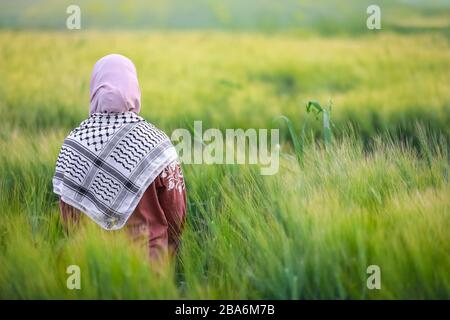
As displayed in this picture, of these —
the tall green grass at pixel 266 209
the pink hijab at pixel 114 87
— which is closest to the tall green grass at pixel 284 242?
the tall green grass at pixel 266 209

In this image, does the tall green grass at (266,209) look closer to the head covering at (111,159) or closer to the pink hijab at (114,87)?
the head covering at (111,159)

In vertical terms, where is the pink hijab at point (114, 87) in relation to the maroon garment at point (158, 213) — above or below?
above

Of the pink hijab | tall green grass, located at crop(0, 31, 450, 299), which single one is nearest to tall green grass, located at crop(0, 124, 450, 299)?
tall green grass, located at crop(0, 31, 450, 299)

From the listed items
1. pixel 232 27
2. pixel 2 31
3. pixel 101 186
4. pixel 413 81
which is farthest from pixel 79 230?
pixel 232 27

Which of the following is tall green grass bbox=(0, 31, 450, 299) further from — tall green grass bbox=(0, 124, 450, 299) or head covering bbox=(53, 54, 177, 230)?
head covering bbox=(53, 54, 177, 230)

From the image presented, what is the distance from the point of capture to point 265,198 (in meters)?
2.51

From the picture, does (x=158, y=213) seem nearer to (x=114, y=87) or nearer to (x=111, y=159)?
(x=111, y=159)

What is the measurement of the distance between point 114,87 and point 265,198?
673 millimetres

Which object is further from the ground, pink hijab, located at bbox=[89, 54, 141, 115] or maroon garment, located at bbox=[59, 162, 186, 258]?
pink hijab, located at bbox=[89, 54, 141, 115]

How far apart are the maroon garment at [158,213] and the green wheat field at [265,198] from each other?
0.09 meters

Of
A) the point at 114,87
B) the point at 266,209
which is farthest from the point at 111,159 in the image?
the point at 266,209

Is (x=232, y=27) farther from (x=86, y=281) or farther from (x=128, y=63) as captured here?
(x=86, y=281)

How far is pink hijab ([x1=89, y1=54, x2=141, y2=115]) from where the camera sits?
2.36m

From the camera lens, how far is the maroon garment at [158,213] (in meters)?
2.36
